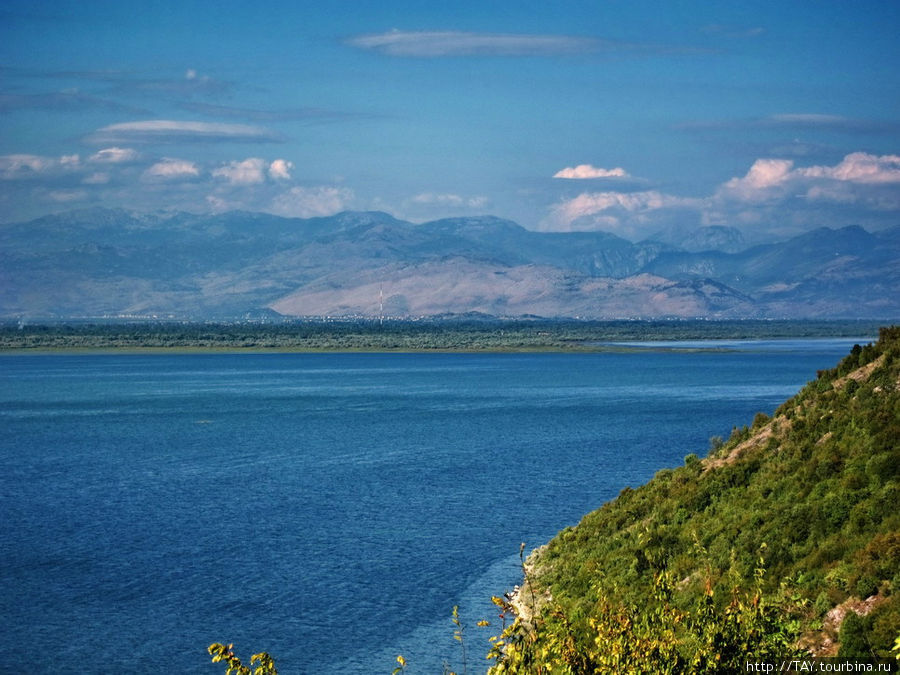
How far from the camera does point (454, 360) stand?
186000 millimetres

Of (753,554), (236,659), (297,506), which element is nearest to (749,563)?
(753,554)

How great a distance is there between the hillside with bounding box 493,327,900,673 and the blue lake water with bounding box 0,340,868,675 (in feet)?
13.9

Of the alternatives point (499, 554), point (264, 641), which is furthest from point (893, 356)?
point (264, 641)

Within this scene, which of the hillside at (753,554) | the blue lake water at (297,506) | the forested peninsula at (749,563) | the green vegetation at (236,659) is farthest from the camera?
the blue lake water at (297,506)

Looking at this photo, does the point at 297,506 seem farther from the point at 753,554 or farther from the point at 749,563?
the point at 749,563

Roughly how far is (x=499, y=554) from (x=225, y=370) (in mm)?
127788

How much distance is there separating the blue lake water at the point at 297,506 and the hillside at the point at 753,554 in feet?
13.9

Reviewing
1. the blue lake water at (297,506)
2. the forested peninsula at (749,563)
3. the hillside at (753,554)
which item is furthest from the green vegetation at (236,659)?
the blue lake water at (297,506)

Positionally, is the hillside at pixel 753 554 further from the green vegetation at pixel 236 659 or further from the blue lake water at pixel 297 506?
the blue lake water at pixel 297 506

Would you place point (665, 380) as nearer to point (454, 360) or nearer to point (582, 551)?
point (454, 360)

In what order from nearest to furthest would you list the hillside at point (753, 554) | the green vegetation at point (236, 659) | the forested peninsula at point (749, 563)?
the green vegetation at point (236, 659)
the forested peninsula at point (749, 563)
the hillside at point (753, 554)

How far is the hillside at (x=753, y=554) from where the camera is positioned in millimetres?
13719

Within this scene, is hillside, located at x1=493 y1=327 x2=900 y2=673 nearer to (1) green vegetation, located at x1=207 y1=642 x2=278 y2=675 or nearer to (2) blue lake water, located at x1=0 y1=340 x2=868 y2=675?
(1) green vegetation, located at x1=207 y1=642 x2=278 y2=675

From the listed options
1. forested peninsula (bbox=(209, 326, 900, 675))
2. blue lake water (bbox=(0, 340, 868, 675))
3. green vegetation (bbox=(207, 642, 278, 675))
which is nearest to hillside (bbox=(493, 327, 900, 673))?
forested peninsula (bbox=(209, 326, 900, 675))
